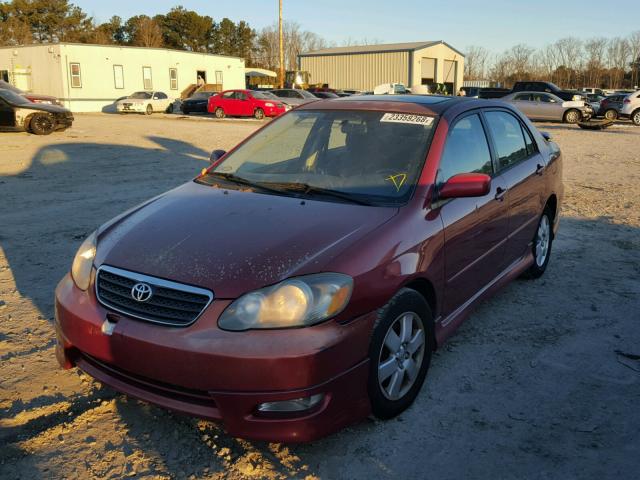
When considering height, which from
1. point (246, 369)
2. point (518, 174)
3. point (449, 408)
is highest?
point (518, 174)

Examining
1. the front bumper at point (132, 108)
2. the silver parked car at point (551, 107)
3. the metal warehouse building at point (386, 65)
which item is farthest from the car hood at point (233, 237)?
the metal warehouse building at point (386, 65)

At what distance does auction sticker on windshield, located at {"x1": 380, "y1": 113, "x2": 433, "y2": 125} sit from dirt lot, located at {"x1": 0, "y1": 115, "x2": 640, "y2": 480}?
1.52m

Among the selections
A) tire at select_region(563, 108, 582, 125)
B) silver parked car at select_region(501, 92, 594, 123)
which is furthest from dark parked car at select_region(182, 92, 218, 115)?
tire at select_region(563, 108, 582, 125)

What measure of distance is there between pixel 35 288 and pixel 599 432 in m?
4.28

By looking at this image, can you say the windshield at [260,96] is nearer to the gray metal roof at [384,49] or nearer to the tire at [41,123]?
the tire at [41,123]

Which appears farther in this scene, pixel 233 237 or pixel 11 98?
pixel 11 98

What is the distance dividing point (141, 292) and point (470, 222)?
6.78 feet

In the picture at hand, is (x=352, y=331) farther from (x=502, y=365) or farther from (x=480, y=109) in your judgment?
(x=480, y=109)

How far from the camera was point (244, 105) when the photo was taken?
3100cm

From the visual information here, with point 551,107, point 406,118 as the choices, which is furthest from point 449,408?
point 551,107

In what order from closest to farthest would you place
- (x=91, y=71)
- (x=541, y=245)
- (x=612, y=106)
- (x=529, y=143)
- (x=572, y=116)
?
1. (x=529, y=143)
2. (x=541, y=245)
3. (x=572, y=116)
4. (x=612, y=106)
5. (x=91, y=71)

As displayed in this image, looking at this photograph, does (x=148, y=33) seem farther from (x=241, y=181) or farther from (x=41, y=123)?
(x=241, y=181)

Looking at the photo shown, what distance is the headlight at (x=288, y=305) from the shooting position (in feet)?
8.57

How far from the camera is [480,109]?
4461 millimetres
